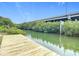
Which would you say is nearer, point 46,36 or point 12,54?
point 12,54

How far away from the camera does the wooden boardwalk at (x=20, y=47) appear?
6.01 ft

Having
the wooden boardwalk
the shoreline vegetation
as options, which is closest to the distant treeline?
the shoreline vegetation

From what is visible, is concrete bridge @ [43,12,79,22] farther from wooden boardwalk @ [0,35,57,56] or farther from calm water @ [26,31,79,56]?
wooden boardwalk @ [0,35,57,56]

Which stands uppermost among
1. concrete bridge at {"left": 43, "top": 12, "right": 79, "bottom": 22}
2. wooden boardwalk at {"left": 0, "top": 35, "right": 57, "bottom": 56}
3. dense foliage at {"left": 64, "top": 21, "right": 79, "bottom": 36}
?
concrete bridge at {"left": 43, "top": 12, "right": 79, "bottom": 22}

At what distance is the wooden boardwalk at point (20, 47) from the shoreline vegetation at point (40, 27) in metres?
0.07

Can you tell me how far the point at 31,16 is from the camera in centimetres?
193

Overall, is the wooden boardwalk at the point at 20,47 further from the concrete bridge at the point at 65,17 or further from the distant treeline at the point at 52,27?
the concrete bridge at the point at 65,17

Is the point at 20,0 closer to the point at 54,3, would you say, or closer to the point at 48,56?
the point at 54,3

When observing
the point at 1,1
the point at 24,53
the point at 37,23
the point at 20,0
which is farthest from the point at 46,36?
the point at 1,1

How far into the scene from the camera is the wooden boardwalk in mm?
1832

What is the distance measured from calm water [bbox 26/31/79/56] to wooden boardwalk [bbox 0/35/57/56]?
58 mm

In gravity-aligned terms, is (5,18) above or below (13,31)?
above

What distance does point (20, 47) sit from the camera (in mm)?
1854

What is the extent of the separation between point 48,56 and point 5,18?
59 cm
